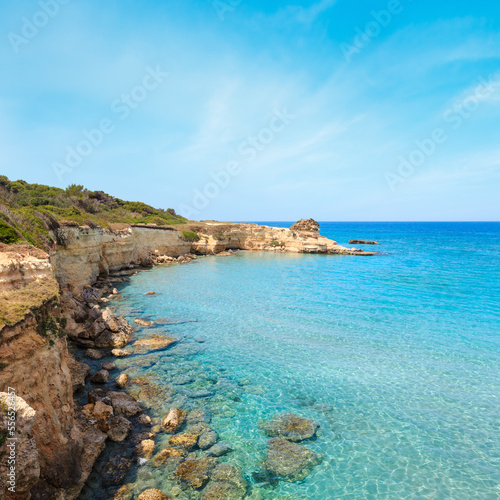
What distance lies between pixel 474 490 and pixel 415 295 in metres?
22.4

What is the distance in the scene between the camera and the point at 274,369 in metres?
13.8

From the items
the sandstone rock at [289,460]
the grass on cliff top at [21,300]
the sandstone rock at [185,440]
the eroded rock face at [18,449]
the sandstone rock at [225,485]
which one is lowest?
the sandstone rock at [289,460]

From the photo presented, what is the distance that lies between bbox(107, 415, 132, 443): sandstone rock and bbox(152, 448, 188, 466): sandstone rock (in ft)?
4.60

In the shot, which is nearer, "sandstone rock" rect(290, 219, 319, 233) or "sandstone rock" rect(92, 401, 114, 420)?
"sandstone rock" rect(92, 401, 114, 420)

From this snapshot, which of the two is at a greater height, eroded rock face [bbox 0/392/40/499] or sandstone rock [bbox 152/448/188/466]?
eroded rock face [bbox 0/392/40/499]

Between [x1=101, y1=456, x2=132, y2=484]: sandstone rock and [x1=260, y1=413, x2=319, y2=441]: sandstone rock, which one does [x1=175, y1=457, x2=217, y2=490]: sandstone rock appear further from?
[x1=260, y1=413, x2=319, y2=441]: sandstone rock

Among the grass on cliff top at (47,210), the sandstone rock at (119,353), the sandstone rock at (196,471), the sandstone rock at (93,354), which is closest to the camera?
the sandstone rock at (196,471)

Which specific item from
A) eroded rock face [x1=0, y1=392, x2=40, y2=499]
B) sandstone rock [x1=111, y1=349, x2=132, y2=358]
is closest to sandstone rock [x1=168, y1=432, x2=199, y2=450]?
eroded rock face [x1=0, y1=392, x2=40, y2=499]

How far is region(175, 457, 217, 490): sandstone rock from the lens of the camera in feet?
24.6

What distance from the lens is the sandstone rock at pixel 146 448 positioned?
8398 millimetres

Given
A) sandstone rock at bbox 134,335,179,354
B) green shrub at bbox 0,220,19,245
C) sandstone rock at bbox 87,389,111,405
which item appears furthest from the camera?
sandstone rock at bbox 134,335,179,354

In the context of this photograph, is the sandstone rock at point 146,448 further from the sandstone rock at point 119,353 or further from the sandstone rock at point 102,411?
the sandstone rock at point 119,353

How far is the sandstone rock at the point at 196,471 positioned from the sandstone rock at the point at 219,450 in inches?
7.8

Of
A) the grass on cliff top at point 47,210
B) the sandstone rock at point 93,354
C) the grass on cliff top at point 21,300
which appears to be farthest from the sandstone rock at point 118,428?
the grass on cliff top at point 47,210
